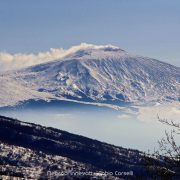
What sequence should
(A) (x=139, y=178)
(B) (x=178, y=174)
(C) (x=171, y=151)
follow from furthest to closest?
(A) (x=139, y=178)
(C) (x=171, y=151)
(B) (x=178, y=174)

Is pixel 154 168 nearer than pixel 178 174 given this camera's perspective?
No

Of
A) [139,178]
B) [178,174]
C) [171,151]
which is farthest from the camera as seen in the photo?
[139,178]

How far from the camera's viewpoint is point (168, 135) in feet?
120

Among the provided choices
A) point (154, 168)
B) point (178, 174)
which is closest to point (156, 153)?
point (154, 168)

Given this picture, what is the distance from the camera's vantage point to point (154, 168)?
117 ft

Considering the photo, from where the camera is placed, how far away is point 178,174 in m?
32.7

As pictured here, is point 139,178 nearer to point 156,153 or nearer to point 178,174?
point 156,153

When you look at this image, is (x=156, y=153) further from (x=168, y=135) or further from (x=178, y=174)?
(x=178, y=174)

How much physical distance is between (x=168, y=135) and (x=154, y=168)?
8.55ft

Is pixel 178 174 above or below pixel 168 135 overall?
below

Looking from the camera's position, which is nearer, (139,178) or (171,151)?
(171,151)

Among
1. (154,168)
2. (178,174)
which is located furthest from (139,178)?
(178,174)

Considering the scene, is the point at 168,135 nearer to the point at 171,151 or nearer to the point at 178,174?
the point at 171,151

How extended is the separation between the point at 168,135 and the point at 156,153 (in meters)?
1.55
